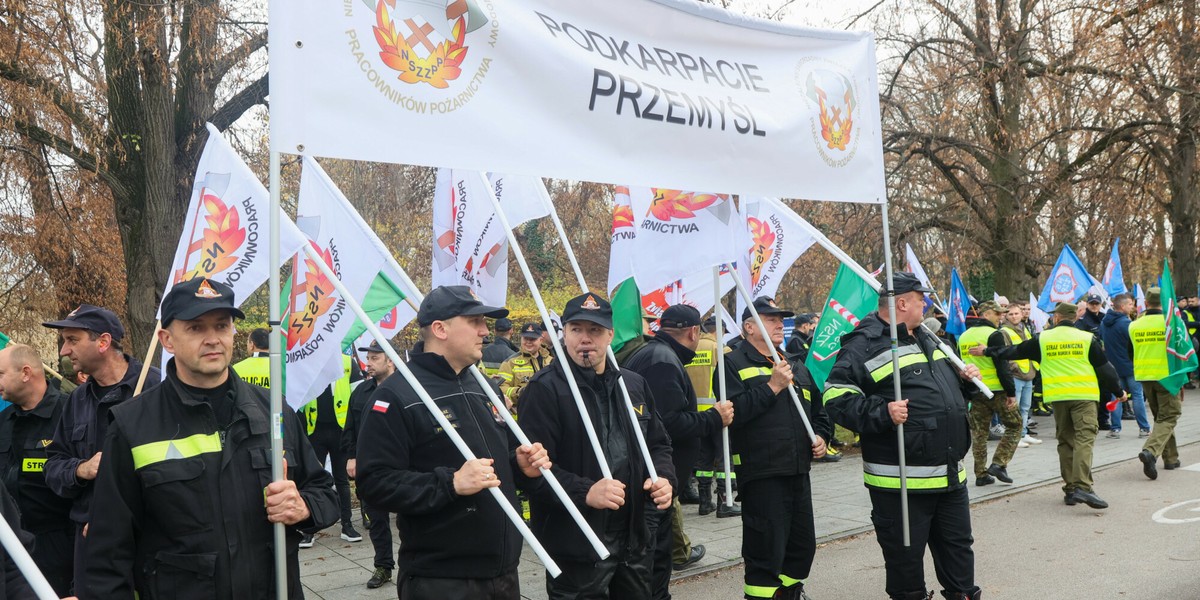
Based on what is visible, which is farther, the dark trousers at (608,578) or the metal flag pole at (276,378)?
the dark trousers at (608,578)

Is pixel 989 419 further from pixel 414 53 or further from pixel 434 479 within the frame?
pixel 414 53

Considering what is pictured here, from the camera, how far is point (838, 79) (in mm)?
5684

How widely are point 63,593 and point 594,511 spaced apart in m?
2.68

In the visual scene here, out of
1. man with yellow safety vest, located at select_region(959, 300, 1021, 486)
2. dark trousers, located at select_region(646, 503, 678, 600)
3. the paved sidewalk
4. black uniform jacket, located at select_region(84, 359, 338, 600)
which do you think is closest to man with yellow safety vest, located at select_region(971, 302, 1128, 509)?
man with yellow safety vest, located at select_region(959, 300, 1021, 486)

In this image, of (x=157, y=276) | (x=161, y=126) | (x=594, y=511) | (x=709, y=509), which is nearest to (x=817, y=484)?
(x=709, y=509)

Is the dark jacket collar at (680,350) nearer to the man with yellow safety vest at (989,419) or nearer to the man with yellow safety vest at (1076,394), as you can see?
the man with yellow safety vest at (1076,394)

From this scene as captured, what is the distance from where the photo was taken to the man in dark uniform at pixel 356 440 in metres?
7.15

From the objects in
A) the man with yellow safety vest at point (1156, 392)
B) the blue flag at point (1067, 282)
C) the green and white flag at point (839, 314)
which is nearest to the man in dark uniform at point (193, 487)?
the green and white flag at point (839, 314)

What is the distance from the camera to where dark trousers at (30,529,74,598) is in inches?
189

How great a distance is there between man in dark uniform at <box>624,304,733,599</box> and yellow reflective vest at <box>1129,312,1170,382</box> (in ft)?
21.5

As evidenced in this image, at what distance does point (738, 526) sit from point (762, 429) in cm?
317

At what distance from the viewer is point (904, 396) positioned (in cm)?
563

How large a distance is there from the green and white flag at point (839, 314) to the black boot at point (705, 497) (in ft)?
10.5

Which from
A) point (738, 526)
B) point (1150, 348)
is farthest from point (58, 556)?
point (1150, 348)
